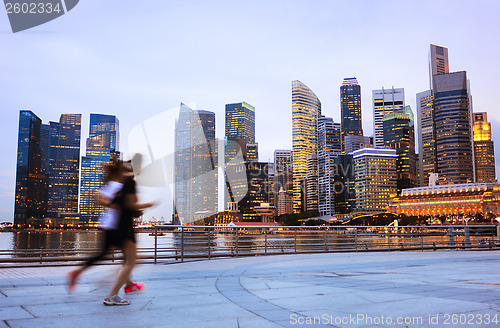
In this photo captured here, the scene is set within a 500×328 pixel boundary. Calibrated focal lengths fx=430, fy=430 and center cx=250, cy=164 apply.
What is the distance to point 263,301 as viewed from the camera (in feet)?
18.0

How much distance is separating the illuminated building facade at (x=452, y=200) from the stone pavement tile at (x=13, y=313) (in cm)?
17345

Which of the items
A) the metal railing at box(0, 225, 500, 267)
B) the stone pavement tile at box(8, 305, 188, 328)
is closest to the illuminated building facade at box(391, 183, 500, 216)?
the metal railing at box(0, 225, 500, 267)

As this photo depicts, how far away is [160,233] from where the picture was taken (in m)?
12.3

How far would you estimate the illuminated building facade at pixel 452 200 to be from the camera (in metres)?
161

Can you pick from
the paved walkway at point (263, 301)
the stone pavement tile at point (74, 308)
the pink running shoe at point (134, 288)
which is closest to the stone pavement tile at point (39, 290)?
the paved walkway at point (263, 301)

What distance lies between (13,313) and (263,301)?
286 cm

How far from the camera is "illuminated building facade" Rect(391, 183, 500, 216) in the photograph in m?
161

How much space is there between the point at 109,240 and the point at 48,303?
106 cm

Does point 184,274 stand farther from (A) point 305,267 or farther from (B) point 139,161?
(B) point 139,161

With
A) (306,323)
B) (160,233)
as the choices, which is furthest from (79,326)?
(160,233)

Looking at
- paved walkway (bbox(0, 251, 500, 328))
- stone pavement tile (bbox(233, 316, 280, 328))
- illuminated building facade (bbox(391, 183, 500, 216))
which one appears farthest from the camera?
illuminated building facade (bbox(391, 183, 500, 216))

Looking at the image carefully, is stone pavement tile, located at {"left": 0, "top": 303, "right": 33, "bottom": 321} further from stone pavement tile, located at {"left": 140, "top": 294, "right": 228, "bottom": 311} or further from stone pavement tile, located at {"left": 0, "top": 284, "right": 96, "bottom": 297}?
stone pavement tile, located at {"left": 140, "top": 294, "right": 228, "bottom": 311}

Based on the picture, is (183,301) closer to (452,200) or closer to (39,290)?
(39,290)

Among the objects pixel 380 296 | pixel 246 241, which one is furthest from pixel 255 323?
pixel 246 241
